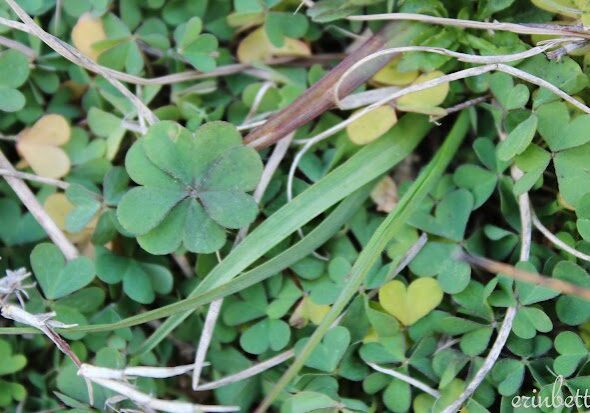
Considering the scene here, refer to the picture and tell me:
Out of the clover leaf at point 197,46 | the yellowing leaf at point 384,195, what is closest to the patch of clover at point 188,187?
the clover leaf at point 197,46

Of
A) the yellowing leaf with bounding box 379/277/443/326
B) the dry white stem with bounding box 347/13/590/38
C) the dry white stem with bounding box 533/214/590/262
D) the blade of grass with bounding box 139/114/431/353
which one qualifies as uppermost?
the dry white stem with bounding box 347/13/590/38

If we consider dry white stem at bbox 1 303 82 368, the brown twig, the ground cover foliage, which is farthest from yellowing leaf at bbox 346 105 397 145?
dry white stem at bbox 1 303 82 368

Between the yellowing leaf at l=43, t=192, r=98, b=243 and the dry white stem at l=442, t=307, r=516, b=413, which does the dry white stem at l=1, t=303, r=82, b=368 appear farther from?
the dry white stem at l=442, t=307, r=516, b=413

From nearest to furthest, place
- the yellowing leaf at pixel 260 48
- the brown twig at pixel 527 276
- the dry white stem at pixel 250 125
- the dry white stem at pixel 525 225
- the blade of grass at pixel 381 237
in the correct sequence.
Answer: the brown twig at pixel 527 276
the blade of grass at pixel 381 237
the dry white stem at pixel 525 225
the dry white stem at pixel 250 125
the yellowing leaf at pixel 260 48

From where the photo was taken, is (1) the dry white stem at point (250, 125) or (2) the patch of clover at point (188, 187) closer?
(2) the patch of clover at point (188, 187)

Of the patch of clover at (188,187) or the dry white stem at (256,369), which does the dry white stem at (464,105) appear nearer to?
the patch of clover at (188,187)

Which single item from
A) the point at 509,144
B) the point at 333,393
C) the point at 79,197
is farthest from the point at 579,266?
the point at 79,197

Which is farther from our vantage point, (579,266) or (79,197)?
(79,197)

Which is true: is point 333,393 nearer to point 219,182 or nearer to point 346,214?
point 346,214
